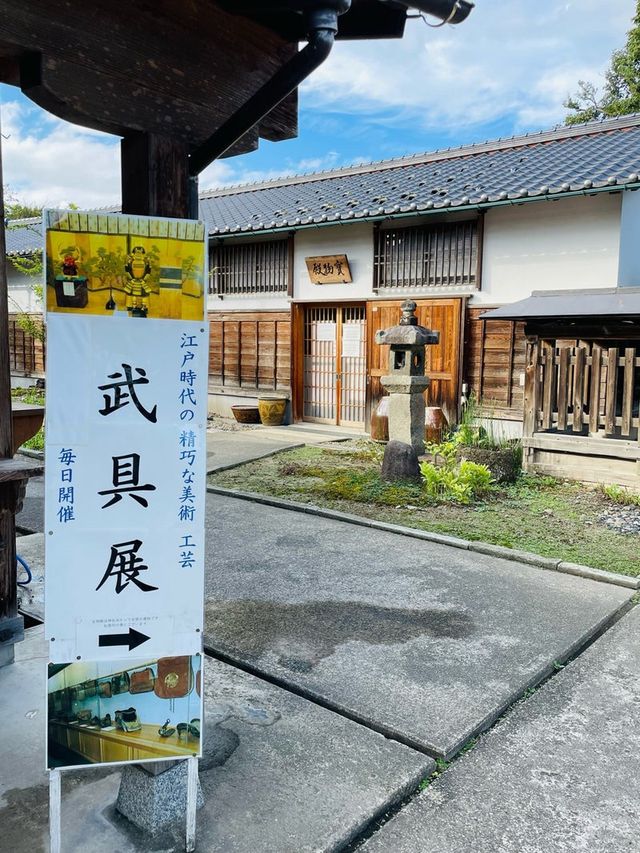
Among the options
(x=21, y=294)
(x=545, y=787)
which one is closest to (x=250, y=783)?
(x=545, y=787)

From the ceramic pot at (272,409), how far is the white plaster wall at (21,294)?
8.87 metres

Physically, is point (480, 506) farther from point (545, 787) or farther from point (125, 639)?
point (125, 639)

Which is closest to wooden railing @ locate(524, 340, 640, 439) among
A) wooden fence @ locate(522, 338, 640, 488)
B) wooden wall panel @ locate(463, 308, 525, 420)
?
wooden fence @ locate(522, 338, 640, 488)

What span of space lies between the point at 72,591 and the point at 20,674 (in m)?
1.60

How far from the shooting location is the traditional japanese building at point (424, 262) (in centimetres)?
940

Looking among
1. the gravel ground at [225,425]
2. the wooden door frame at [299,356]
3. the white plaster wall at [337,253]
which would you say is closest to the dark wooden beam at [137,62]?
the white plaster wall at [337,253]

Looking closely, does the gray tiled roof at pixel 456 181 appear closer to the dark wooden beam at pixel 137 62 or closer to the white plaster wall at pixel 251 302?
the white plaster wall at pixel 251 302

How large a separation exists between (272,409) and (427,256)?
167 inches

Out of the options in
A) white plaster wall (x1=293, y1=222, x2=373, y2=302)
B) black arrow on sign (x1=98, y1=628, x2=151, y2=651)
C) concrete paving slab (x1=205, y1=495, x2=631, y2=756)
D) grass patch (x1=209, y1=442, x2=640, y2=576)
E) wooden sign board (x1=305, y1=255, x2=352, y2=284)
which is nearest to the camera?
black arrow on sign (x1=98, y1=628, x2=151, y2=651)

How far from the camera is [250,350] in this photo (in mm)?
13805

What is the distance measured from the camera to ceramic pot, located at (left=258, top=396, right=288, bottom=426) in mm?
12953

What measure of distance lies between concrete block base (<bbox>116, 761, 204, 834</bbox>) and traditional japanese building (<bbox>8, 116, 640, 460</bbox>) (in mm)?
6821

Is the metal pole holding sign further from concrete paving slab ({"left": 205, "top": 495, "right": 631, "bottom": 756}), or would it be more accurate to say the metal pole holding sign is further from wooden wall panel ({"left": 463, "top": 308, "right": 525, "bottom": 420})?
wooden wall panel ({"left": 463, "top": 308, "right": 525, "bottom": 420})

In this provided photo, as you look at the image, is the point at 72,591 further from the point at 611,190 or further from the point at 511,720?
the point at 611,190
